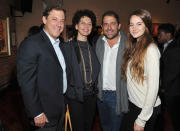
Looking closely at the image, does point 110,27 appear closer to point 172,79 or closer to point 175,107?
point 172,79

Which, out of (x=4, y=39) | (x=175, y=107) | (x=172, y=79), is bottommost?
(x=175, y=107)

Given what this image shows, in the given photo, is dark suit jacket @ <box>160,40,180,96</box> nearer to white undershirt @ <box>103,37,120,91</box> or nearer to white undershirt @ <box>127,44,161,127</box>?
white undershirt @ <box>127,44,161,127</box>

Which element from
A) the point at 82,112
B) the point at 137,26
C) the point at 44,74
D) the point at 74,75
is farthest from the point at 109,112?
the point at 137,26

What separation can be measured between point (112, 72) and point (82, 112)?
2.04 feet

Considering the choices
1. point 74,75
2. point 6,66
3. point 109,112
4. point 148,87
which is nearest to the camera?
point 148,87

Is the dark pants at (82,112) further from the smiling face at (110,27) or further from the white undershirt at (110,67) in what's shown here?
the smiling face at (110,27)

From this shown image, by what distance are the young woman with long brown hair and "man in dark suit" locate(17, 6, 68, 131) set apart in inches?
28.8

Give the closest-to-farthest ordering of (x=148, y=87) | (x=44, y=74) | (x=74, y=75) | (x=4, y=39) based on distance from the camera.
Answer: (x=148, y=87), (x=44, y=74), (x=74, y=75), (x=4, y=39)

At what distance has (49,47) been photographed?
52.9 inches

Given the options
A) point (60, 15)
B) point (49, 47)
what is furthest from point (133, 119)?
point (60, 15)

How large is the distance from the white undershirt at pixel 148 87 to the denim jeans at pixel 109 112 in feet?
1.63

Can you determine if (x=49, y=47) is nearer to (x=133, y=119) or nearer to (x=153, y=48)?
(x=153, y=48)

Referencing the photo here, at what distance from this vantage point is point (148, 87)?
120 centimetres

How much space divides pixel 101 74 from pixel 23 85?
3.02ft
